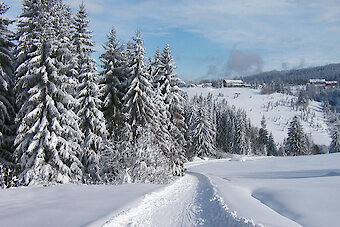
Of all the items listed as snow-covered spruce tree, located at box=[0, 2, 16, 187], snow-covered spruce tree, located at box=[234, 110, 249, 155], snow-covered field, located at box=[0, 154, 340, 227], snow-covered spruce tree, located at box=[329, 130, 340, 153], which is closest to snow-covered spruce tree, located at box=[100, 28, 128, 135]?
snow-covered spruce tree, located at box=[0, 2, 16, 187]

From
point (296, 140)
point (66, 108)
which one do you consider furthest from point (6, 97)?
point (296, 140)

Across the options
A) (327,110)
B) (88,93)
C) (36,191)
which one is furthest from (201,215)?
(327,110)

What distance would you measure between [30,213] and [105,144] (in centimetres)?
1175

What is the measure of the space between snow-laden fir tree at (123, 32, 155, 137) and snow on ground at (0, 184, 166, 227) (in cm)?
940

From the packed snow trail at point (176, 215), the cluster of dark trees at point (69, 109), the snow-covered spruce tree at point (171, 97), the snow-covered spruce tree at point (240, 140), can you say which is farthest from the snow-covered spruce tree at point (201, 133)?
the packed snow trail at point (176, 215)

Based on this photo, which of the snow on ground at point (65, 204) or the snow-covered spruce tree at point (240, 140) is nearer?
the snow on ground at point (65, 204)

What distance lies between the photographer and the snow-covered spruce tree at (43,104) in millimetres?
15578

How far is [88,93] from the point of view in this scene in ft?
64.6

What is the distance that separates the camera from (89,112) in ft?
63.5

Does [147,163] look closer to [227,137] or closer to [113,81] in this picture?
[113,81]

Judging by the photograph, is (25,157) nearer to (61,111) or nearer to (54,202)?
(61,111)

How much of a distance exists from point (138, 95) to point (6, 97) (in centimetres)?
953

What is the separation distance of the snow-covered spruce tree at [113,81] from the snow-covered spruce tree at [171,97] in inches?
192

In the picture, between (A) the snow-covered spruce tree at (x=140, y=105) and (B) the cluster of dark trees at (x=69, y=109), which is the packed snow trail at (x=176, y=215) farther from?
(A) the snow-covered spruce tree at (x=140, y=105)
